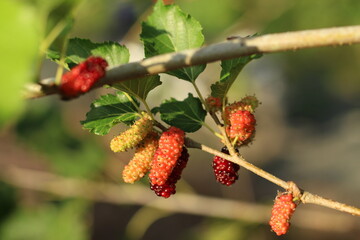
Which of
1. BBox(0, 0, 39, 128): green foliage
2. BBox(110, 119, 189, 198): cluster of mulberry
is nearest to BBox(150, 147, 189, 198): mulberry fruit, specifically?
BBox(110, 119, 189, 198): cluster of mulberry

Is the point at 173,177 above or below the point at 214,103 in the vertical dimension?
below

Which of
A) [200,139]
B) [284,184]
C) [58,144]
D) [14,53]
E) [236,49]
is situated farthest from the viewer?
[200,139]

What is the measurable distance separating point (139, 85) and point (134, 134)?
0.24 ft

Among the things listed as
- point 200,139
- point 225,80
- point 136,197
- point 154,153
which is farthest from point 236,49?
point 200,139

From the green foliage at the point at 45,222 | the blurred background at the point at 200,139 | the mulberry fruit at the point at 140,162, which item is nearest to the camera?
the blurred background at the point at 200,139

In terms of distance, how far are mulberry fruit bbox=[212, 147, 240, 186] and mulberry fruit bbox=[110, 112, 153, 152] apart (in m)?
0.12

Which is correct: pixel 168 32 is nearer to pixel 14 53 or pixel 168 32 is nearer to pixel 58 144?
pixel 14 53

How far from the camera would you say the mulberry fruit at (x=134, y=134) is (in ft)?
2.50

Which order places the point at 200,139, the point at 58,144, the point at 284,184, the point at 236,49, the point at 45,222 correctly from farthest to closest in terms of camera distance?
the point at 200,139 < the point at 58,144 < the point at 45,222 < the point at 284,184 < the point at 236,49

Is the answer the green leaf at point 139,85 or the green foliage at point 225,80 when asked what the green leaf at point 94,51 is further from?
the green foliage at point 225,80

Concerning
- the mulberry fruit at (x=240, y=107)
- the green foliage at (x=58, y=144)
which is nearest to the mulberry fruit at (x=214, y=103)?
the mulberry fruit at (x=240, y=107)

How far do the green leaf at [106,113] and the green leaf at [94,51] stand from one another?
0.21 feet

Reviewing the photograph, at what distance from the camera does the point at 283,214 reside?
0.71 metres

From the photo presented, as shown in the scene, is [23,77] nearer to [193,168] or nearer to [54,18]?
[54,18]
